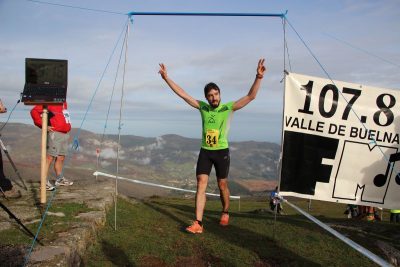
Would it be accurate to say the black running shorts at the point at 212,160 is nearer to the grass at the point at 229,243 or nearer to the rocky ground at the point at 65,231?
the grass at the point at 229,243

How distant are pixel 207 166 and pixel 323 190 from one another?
254 cm

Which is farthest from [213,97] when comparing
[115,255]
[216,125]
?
[115,255]

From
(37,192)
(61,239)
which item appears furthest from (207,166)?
(37,192)

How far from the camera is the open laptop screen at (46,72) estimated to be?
886cm

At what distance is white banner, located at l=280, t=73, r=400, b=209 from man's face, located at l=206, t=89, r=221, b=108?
1513 mm

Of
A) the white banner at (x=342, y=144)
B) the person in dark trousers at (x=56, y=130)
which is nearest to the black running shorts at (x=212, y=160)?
the white banner at (x=342, y=144)

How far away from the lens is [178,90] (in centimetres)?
808

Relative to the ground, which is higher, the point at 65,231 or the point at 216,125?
the point at 216,125

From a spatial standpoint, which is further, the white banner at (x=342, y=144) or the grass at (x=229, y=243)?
the white banner at (x=342, y=144)

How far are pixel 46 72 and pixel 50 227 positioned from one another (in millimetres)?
4082

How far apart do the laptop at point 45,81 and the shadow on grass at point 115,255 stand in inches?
153

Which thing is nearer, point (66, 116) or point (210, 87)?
point (210, 87)

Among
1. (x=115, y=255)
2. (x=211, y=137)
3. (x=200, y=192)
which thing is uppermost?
(x=211, y=137)

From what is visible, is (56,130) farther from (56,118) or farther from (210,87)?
(210,87)
